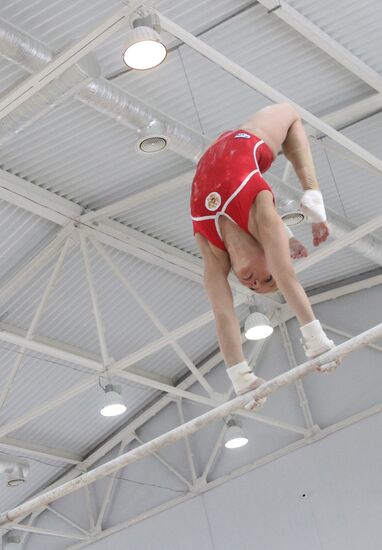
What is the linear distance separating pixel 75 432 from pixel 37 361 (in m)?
3.07

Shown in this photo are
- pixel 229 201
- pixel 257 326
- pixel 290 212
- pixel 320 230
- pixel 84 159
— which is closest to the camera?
pixel 229 201

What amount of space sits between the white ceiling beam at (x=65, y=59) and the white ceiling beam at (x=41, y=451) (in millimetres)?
8880

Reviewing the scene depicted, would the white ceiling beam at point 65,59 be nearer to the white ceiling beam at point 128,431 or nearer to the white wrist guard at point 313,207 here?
the white wrist guard at point 313,207

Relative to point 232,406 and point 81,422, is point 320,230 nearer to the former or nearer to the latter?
point 232,406

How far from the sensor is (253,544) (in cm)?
1608

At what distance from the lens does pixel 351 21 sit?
1080 centimetres

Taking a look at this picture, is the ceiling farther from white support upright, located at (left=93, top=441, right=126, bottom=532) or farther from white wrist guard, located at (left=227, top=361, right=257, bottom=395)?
white wrist guard, located at (left=227, top=361, right=257, bottom=395)

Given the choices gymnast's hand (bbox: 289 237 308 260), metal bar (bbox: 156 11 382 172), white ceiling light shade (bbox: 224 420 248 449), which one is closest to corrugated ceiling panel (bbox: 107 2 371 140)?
metal bar (bbox: 156 11 382 172)

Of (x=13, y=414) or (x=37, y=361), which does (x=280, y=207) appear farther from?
(x=13, y=414)

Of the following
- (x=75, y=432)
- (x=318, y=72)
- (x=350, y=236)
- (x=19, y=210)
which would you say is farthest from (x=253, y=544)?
(x=318, y=72)

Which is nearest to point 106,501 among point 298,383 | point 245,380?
point 298,383

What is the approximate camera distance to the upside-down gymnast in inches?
216

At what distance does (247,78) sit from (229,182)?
4.96 m

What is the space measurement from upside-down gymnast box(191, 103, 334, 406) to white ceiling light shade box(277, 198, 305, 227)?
585cm
